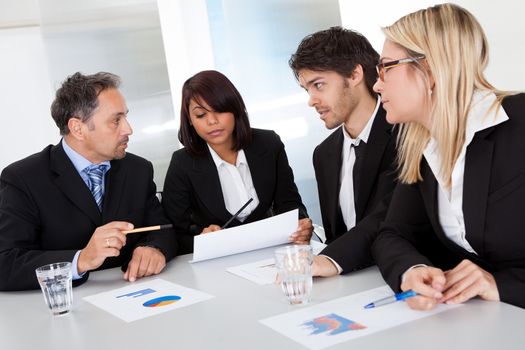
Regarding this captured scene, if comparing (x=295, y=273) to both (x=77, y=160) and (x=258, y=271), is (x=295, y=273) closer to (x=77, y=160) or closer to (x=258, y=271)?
(x=258, y=271)

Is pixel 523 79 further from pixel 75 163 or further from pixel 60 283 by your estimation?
pixel 60 283

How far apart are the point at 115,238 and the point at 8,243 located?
50 cm

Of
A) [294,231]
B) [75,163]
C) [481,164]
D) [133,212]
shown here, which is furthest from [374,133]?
[75,163]

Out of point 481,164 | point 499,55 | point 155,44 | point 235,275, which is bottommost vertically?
point 235,275

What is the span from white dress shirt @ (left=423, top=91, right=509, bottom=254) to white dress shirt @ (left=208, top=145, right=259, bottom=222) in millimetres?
1419

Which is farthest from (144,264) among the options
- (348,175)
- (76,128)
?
(348,175)

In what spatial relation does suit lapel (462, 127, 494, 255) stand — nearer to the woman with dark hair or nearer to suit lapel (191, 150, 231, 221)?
the woman with dark hair

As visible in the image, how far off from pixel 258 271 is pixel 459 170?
732 mm

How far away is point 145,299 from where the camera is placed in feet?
6.05

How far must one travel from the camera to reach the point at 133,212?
265 centimetres

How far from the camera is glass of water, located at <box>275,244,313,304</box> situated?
5.19ft

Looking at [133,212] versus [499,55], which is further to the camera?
[499,55]

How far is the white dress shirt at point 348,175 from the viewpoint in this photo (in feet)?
8.53

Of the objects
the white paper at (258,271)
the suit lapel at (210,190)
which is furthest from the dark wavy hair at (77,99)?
the white paper at (258,271)
